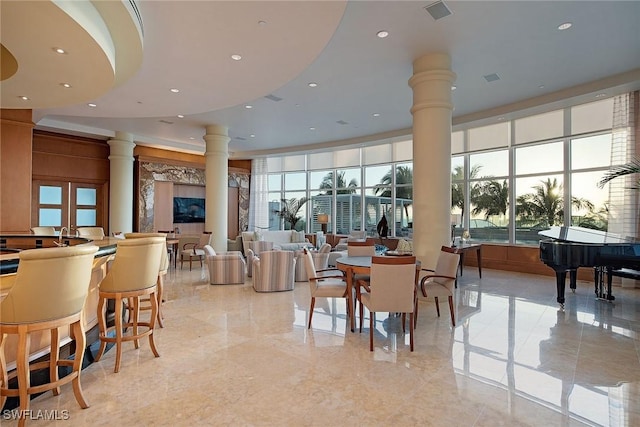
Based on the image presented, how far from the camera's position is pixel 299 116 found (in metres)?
8.44

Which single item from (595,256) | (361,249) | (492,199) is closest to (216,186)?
(361,249)

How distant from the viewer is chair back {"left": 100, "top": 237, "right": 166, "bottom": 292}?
3.10m

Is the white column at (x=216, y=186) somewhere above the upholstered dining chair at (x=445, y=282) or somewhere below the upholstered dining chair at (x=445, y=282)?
above

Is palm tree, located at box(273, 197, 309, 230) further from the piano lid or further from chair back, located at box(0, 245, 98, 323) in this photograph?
chair back, located at box(0, 245, 98, 323)

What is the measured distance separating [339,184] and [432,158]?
7423 mm

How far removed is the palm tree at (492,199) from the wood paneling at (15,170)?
10863 mm

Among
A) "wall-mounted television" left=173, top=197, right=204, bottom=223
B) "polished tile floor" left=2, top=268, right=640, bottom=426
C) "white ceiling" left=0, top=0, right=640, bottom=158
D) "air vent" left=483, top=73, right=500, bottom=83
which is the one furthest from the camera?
"wall-mounted television" left=173, top=197, right=204, bottom=223

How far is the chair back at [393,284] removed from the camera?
3.41 meters

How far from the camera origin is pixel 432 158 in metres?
5.21

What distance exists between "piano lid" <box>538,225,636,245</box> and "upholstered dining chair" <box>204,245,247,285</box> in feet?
19.9

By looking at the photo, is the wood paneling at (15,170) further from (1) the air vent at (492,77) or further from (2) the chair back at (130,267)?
(1) the air vent at (492,77)

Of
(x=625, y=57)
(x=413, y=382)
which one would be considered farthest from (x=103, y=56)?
(x=625, y=57)

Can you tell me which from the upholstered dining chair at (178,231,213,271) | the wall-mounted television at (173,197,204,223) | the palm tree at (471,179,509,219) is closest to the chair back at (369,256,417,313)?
the upholstered dining chair at (178,231,213,271)

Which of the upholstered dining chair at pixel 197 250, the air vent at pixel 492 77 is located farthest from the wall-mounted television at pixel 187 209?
the air vent at pixel 492 77
